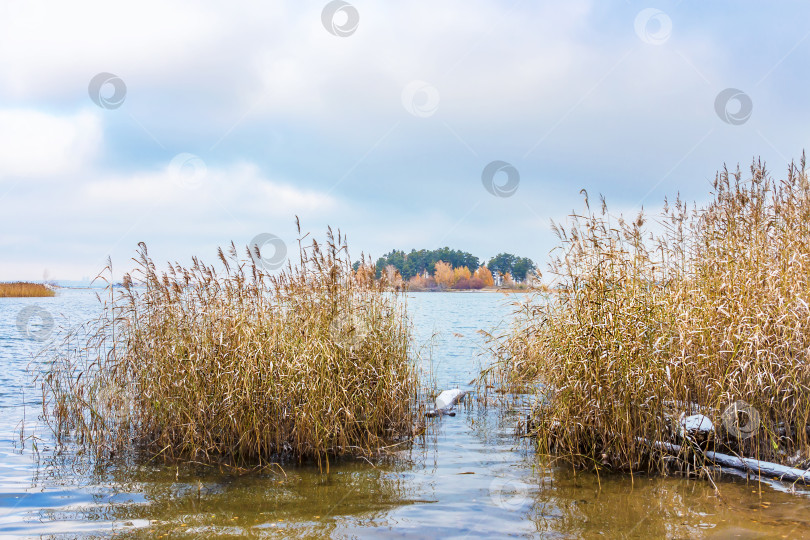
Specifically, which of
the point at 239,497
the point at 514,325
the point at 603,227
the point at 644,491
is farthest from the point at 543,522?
the point at 514,325

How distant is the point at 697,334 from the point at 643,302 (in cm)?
75

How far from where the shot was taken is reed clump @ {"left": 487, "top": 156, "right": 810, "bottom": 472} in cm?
557

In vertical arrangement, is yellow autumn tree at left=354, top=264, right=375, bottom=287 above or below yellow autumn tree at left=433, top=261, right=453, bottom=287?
below

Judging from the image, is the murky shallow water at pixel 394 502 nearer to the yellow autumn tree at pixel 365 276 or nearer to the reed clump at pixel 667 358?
the reed clump at pixel 667 358

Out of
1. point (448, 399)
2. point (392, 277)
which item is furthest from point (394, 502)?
point (448, 399)

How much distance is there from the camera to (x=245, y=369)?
6.06 metres

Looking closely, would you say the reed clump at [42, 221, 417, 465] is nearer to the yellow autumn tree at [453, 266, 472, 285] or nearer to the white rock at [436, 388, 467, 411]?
the white rock at [436, 388, 467, 411]

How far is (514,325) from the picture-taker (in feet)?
33.9

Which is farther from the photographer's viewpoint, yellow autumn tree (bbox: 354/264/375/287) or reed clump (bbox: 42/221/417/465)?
yellow autumn tree (bbox: 354/264/375/287)

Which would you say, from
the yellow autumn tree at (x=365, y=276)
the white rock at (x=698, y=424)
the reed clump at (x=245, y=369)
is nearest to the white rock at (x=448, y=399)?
the reed clump at (x=245, y=369)

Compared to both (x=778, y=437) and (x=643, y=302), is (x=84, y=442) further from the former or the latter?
(x=778, y=437)

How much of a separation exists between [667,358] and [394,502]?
3.24 meters

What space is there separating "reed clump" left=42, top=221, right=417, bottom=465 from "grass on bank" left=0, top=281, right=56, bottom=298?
47.2 metres

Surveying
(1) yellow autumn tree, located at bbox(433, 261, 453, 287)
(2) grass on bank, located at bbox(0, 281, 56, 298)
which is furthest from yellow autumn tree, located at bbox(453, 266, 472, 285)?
(2) grass on bank, located at bbox(0, 281, 56, 298)
